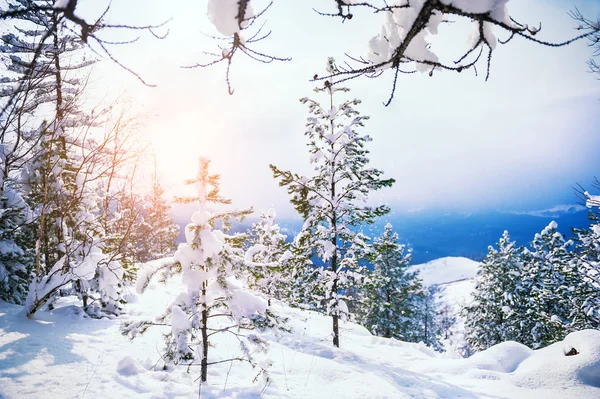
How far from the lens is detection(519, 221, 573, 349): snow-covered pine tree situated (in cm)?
1781

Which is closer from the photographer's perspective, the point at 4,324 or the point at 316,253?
the point at 4,324

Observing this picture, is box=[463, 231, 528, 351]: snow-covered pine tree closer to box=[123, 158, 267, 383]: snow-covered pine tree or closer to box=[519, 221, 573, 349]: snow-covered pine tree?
box=[519, 221, 573, 349]: snow-covered pine tree

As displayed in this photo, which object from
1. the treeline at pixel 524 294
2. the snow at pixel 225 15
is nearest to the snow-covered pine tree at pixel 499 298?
the treeline at pixel 524 294

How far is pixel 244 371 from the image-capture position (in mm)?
7051

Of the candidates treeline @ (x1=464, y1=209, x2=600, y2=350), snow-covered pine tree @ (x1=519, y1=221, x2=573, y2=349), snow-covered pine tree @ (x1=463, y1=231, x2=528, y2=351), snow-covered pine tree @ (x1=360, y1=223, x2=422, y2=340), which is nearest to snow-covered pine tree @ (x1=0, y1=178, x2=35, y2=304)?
snow-covered pine tree @ (x1=360, y1=223, x2=422, y2=340)

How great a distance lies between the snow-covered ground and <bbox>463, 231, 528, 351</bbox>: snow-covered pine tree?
12.5 meters

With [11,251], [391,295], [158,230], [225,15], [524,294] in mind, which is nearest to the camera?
[225,15]

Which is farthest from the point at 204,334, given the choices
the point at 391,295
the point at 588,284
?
the point at 391,295

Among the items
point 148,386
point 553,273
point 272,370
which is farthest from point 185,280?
point 553,273

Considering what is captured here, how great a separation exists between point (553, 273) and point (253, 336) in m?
22.9

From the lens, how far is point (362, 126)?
11.2 metres

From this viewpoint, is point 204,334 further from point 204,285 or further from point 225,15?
point 225,15

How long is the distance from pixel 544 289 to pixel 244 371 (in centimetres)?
2184

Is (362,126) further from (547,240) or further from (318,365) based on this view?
(547,240)
